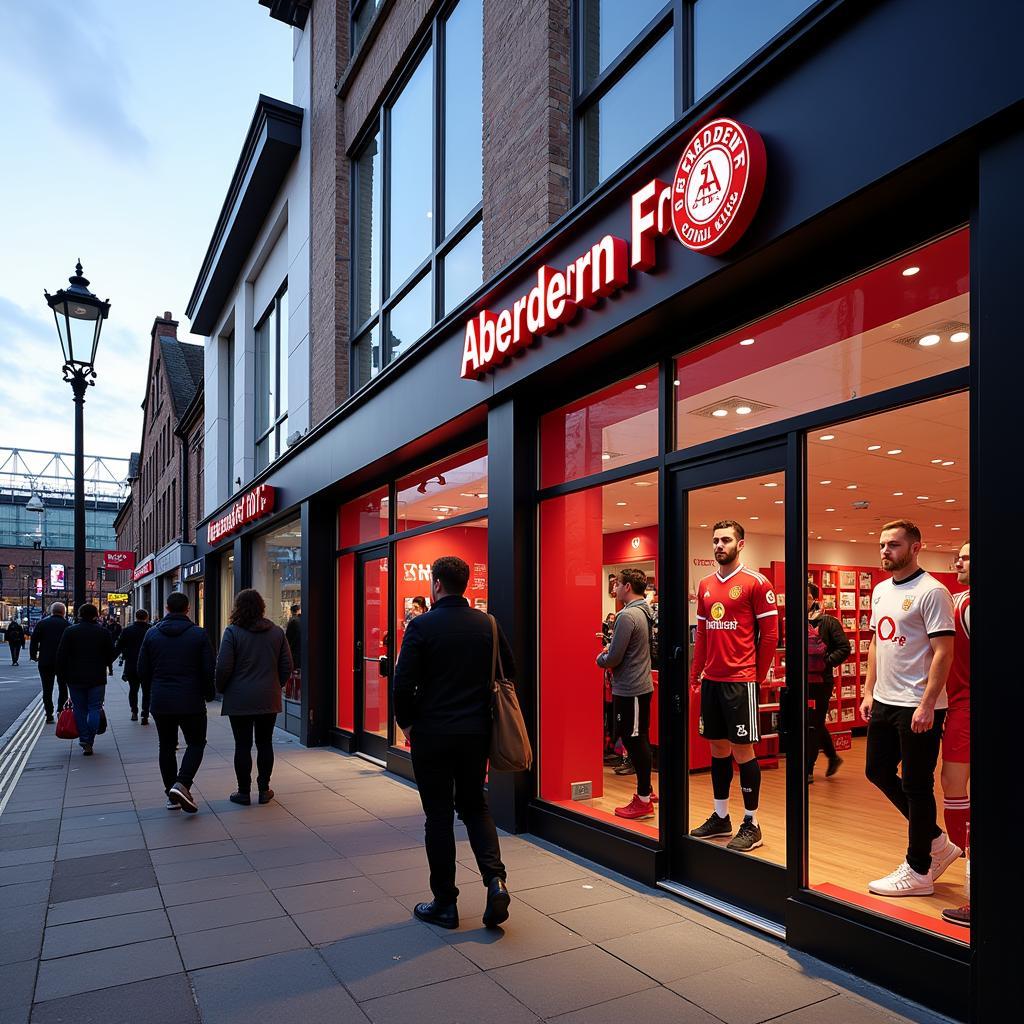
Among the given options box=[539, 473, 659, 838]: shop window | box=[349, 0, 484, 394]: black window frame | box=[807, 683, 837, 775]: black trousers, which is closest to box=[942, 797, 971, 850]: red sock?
box=[807, 683, 837, 775]: black trousers

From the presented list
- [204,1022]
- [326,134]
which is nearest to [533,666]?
[204,1022]

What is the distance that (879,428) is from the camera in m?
5.02

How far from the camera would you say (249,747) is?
25.9 feet

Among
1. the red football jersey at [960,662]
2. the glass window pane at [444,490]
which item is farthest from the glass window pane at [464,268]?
the red football jersey at [960,662]

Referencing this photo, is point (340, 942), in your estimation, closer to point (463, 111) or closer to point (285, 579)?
point (463, 111)

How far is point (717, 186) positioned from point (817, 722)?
2.87 metres

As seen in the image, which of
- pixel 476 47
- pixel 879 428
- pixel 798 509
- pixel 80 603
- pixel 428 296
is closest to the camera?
pixel 798 509

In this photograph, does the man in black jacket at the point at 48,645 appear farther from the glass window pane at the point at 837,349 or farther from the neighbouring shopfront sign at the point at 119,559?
the neighbouring shopfront sign at the point at 119,559

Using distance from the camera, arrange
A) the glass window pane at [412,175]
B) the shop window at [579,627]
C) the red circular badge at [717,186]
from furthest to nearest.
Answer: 1. the glass window pane at [412,175]
2. the shop window at [579,627]
3. the red circular badge at [717,186]

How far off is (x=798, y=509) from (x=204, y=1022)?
3.57m

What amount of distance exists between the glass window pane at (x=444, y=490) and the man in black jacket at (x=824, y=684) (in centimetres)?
319

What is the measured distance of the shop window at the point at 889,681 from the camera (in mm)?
4254

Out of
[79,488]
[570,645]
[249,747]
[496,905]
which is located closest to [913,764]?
[496,905]

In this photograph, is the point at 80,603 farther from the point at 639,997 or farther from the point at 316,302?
the point at 639,997
